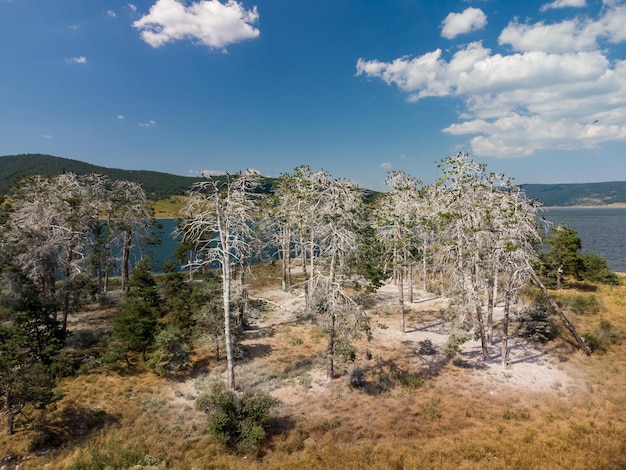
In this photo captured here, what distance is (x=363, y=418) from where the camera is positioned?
15.9 m

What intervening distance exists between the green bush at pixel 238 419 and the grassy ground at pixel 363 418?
544 mm

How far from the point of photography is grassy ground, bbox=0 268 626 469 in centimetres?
1276

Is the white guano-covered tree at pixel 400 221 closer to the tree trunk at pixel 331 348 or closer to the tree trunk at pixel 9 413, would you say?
the tree trunk at pixel 331 348

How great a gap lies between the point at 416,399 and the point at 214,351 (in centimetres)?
1408

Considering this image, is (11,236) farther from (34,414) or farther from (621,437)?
(621,437)

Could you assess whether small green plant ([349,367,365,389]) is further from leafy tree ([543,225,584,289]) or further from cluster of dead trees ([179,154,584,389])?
leafy tree ([543,225,584,289])

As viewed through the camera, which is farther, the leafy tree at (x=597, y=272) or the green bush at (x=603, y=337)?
the leafy tree at (x=597, y=272)

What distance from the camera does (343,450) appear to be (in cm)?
1337

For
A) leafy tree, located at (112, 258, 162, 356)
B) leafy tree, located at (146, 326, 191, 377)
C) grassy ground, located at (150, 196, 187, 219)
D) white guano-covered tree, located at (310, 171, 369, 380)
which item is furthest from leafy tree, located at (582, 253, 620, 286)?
grassy ground, located at (150, 196, 187, 219)

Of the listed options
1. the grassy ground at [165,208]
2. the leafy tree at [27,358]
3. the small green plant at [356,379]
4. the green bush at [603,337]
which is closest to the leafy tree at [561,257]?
the green bush at [603,337]

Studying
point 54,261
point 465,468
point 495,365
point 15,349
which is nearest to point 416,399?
point 465,468

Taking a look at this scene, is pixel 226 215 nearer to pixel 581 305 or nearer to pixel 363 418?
pixel 363 418

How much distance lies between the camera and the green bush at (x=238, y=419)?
13847mm

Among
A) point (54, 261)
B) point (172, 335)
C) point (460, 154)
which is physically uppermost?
point (460, 154)
